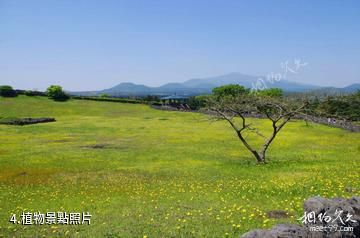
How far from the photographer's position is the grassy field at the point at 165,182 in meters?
13.9

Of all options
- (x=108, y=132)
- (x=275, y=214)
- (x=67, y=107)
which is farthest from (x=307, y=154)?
(x=67, y=107)

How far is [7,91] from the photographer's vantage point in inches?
4525

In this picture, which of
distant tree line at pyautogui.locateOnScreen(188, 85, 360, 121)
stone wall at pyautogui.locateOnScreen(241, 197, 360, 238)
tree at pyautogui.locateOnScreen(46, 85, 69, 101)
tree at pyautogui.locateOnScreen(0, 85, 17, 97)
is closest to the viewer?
stone wall at pyautogui.locateOnScreen(241, 197, 360, 238)

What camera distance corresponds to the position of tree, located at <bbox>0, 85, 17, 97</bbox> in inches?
4503

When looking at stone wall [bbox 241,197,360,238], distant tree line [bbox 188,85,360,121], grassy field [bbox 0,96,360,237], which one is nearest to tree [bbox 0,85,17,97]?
distant tree line [bbox 188,85,360,121]

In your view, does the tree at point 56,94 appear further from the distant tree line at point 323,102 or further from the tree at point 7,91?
the distant tree line at point 323,102

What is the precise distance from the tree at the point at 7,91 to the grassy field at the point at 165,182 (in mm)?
70846

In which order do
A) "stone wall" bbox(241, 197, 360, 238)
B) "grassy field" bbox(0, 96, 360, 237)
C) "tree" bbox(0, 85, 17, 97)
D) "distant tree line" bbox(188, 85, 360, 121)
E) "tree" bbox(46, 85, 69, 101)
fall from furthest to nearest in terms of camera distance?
"tree" bbox(46, 85, 69, 101) < "tree" bbox(0, 85, 17, 97) < "distant tree line" bbox(188, 85, 360, 121) < "grassy field" bbox(0, 96, 360, 237) < "stone wall" bbox(241, 197, 360, 238)

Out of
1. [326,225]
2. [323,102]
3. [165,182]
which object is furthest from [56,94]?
[326,225]

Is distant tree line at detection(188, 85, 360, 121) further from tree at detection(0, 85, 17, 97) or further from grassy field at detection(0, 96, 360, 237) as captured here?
tree at detection(0, 85, 17, 97)

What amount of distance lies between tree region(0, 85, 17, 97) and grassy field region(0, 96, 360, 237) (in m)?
70.8

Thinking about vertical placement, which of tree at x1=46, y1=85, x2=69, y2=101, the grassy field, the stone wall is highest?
tree at x1=46, y1=85, x2=69, y2=101

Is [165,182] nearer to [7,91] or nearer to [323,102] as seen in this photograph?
[323,102]

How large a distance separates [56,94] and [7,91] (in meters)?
15.2
